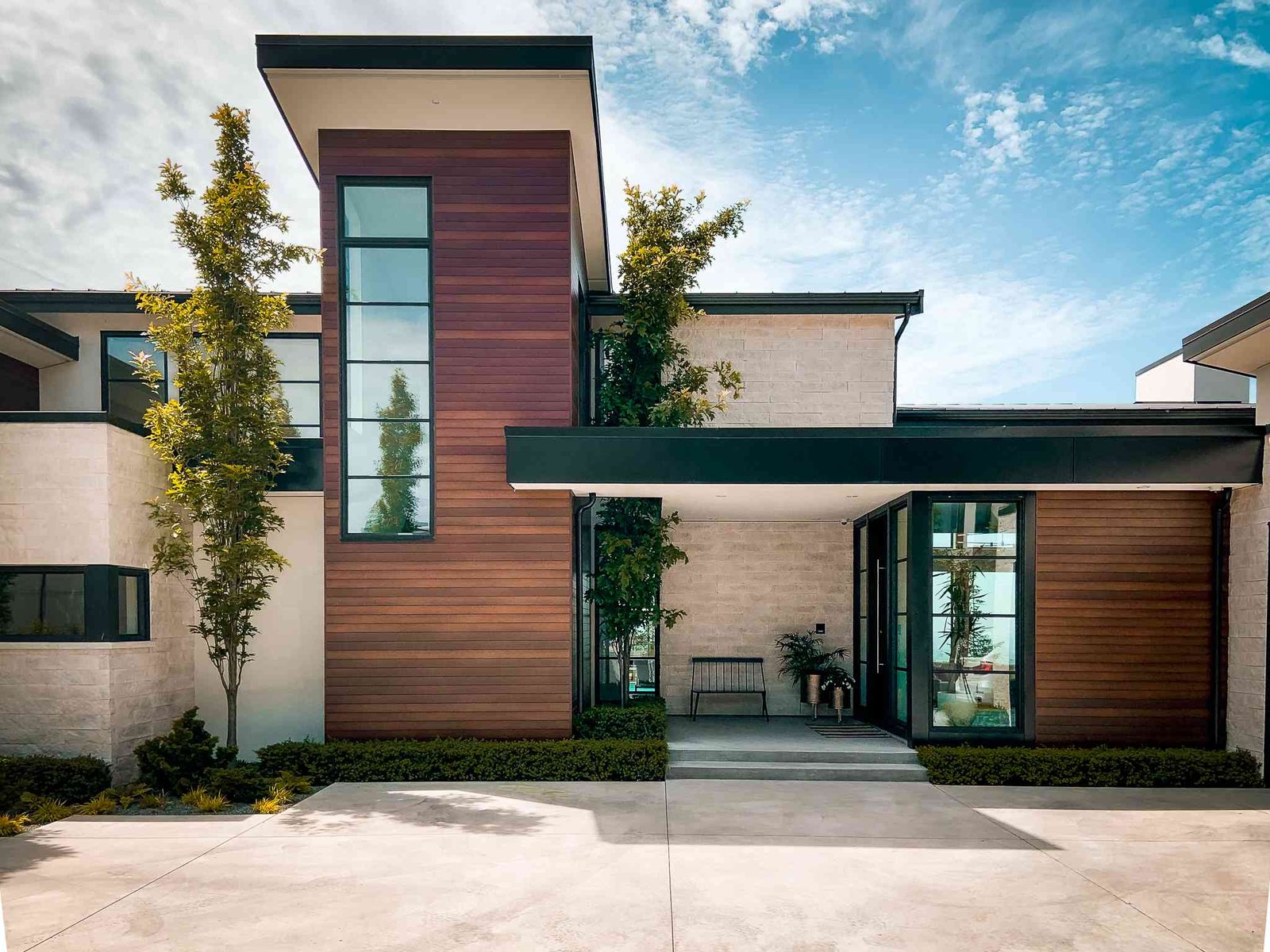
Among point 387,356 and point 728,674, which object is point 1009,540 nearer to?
point 728,674

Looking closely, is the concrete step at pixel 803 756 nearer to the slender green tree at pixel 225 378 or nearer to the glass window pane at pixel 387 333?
the slender green tree at pixel 225 378

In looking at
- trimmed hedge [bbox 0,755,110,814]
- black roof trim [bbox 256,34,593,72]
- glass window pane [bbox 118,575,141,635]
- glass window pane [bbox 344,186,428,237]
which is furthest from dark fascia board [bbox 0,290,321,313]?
trimmed hedge [bbox 0,755,110,814]

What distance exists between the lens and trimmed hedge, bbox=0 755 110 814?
7441 millimetres

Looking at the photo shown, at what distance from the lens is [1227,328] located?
26.6 ft

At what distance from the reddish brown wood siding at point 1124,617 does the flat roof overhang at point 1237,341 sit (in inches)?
56.7

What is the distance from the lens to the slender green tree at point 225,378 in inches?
324

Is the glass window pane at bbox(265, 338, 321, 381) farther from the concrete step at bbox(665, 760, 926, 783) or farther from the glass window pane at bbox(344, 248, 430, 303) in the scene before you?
the concrete step at bbox(665, 760, 926, 783)

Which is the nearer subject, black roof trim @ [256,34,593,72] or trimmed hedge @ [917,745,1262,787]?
black roof trim @ [256,34,593,72]

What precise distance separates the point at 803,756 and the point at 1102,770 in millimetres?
2902

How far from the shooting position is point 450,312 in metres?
8.95

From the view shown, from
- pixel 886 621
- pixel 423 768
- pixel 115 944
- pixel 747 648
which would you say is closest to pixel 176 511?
pixel 423 768

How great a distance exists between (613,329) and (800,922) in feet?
27.5

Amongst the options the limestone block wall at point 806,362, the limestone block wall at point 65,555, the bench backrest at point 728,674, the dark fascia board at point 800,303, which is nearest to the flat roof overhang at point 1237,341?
the dark fascia board at point 800,303

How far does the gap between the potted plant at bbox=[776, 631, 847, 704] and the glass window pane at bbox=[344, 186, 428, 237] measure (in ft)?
23.9
